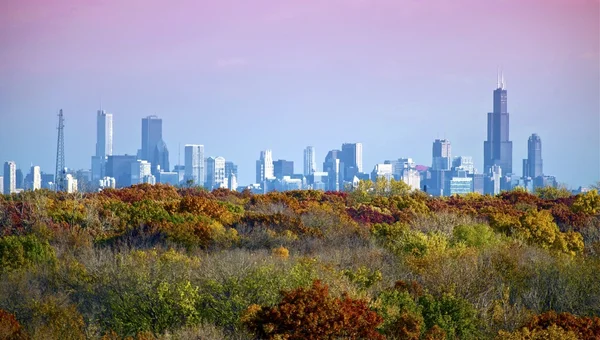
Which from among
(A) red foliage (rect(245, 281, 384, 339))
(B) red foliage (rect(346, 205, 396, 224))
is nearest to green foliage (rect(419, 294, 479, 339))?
(A) red foliage (rect(245, 281, 384, 339))

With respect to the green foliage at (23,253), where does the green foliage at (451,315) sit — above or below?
below

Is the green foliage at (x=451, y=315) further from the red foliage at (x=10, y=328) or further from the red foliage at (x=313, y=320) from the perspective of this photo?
the red foliage at (x=10, y=328)

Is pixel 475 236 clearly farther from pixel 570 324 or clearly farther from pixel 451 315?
pixel 570 324

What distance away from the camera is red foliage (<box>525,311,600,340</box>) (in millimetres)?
31797

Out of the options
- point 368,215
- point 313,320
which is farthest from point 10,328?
point 368,215

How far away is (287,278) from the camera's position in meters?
35.5

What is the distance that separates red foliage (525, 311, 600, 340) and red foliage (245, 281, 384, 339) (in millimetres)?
4644

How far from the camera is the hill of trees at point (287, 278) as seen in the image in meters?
31.2

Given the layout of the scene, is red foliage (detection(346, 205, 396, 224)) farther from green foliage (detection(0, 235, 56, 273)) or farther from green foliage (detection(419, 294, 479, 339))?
green foliage (detection(419, 294, 479, 339))

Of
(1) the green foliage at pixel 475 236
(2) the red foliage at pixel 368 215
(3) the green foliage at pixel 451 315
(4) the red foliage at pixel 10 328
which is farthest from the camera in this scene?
(2) the red foliage at pixel 368 215

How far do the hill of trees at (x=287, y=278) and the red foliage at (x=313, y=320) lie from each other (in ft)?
0.13

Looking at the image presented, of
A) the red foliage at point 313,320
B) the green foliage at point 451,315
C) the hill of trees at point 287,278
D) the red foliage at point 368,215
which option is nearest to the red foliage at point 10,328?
the hill of trees at point 287,278

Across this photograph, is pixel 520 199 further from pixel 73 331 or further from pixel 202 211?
pixel 73 331

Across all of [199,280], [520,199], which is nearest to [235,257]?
[199,280]
